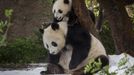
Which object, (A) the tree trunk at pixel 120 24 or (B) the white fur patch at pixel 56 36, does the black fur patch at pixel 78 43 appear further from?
(A) the tree trunk at pixel 120 24

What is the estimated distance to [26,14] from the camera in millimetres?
11023

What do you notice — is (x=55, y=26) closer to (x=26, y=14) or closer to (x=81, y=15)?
(x=81, y=15)

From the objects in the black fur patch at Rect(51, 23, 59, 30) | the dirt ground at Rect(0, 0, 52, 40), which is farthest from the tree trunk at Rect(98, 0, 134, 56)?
the dirt ground at Rect(0, 0, 52, 40)

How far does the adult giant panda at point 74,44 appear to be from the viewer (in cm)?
283

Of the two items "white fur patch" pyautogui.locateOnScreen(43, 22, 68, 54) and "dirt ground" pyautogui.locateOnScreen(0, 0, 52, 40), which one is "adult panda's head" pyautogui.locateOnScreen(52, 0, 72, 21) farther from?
"dirt ground" pyautogui.locateOnScreen(0, 0, 52, 40)

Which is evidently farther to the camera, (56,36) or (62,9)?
(62,9)

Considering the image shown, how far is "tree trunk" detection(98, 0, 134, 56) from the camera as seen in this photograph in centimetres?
385

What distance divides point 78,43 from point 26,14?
8.28 metres

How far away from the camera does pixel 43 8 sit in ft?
36.4

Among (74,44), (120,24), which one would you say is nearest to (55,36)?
(74,44)

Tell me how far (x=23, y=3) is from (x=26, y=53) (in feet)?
15.2

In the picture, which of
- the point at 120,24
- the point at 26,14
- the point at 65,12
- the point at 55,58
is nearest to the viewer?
the point at 55,58

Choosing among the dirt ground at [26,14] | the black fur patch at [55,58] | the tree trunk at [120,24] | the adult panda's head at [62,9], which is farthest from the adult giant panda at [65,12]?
the dirt ground at [26,14]

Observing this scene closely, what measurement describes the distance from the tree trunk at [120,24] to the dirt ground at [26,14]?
657cm
